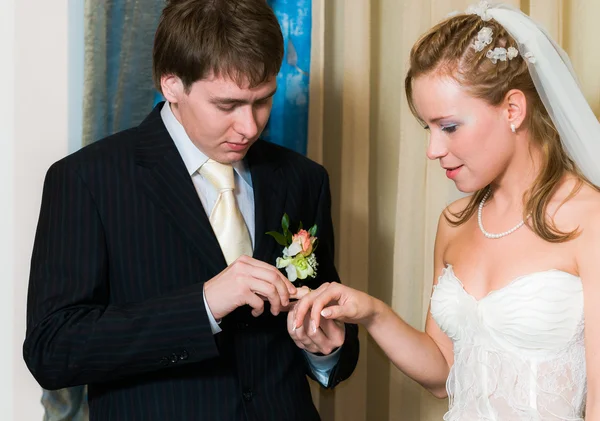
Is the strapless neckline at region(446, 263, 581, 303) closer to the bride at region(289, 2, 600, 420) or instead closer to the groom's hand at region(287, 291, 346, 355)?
the bride at region(289, 2, 600, 420)

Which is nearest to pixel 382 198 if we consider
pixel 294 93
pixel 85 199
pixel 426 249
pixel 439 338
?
pixel 426 249

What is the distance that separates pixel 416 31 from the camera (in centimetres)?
238

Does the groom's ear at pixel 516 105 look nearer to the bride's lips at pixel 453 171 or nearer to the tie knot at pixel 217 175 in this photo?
the bride's lips at pixel 453 171

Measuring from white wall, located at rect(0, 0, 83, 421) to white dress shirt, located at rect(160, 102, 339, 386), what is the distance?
14.5 inches

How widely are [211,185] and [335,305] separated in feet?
1.29

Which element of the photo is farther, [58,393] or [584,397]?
[58,393]

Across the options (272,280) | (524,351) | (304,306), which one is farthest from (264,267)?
(524,351)

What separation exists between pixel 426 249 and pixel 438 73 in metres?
0.80

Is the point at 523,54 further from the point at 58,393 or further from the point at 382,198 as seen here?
the point at 58,393

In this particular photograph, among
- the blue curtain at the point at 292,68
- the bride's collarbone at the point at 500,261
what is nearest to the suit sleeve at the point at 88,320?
the bride's collarbone at the point at 500,261

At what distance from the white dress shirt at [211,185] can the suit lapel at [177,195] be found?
5 centimetres

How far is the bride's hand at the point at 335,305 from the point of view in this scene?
163 centimetres

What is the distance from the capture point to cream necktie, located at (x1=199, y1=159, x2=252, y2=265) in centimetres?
174

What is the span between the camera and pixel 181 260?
169 centimetres
